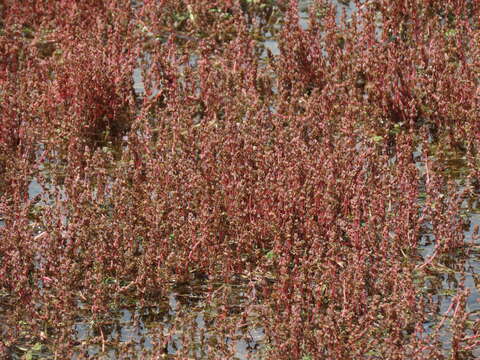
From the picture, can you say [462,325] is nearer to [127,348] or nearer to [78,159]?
A: [127,348]

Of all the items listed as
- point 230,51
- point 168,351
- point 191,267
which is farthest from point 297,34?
point 168,351

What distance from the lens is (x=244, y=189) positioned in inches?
177

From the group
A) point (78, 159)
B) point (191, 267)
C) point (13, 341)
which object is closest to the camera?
point (13, 341)

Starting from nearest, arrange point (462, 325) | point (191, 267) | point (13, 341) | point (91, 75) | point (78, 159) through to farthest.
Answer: point (462, 325) → point (13, 341) → point (191, 267) → point (78, 159) → point (91, 75)

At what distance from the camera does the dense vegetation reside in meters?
3.74

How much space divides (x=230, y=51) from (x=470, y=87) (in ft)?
5.36

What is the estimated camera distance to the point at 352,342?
346 cm

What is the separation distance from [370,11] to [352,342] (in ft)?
9.73

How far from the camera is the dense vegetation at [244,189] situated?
3742 millimetres

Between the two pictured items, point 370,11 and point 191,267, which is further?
point 370,11

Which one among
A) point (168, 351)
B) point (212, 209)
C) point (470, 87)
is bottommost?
point (168, 351)

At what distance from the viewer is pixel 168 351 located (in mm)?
3770

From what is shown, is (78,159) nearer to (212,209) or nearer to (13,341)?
(212,209)

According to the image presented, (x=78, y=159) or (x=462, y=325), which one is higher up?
(x=78, y=159)
